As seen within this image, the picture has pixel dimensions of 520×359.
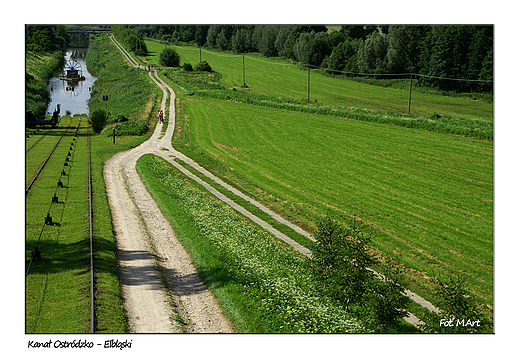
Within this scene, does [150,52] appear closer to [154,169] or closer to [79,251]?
[154,169]

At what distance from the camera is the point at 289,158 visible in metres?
45.8

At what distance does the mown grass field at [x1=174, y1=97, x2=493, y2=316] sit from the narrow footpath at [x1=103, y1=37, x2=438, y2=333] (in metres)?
3.42

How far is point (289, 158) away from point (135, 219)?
22.0 m

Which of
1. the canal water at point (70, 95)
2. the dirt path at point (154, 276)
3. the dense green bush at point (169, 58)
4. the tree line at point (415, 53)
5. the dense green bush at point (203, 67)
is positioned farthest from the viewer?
the dense green bush at point (169, 58)

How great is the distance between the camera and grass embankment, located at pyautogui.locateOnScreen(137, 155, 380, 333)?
1573 centimetres

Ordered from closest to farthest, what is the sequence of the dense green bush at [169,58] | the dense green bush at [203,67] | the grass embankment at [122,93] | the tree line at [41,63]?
the grass embankment at [122,93] < the tree line at [41,63] < the dense green bush at [203,67] < the dense green bush at [169,58]

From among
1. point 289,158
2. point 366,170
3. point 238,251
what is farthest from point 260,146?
point 238,251

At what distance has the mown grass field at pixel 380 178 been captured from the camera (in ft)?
80.4

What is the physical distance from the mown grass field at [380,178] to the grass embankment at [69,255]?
1207cm

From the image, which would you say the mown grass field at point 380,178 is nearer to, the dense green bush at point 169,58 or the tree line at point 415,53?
the tree line at point 415,53

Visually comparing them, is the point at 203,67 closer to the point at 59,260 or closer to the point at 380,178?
the point at 380,178

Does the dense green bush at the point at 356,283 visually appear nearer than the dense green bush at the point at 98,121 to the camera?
Yes

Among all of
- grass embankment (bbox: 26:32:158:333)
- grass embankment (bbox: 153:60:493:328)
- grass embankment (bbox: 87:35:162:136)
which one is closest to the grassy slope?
grass embankment (bbox: 26:32:158:333)

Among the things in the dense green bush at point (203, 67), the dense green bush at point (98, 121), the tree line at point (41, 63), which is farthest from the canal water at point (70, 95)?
the dense green bush at point (203, 67)
